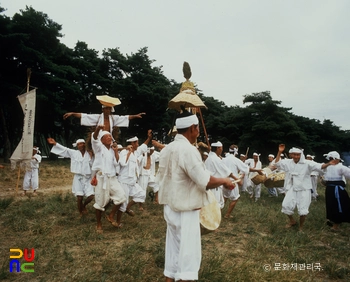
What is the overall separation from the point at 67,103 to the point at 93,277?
24538 mm

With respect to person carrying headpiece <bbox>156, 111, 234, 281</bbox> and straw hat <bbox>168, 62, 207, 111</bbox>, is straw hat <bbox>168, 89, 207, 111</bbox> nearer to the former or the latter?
straw hat <bbox>168, 62, 207, 111</bbox>

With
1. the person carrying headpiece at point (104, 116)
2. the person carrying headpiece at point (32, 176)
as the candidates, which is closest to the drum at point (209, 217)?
the person carrying headpiece at point (104, 116)

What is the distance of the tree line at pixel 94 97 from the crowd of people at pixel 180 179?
754 centimetres

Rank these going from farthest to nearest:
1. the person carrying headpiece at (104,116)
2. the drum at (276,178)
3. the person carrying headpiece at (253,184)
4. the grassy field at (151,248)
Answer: the person carrying headpiece at (253,184) < the drum at (276,178) < the person carrying headpiece at (104,116) < the grassy field at (151,248)

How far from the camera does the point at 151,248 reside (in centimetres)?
510

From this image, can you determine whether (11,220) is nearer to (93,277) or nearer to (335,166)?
(93,277)

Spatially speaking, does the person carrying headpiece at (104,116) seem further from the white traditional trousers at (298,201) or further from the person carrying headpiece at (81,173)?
the white traditional trousers at (298,201)

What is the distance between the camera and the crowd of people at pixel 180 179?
3.00m

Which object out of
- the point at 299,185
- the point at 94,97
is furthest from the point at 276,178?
the point at 94,97

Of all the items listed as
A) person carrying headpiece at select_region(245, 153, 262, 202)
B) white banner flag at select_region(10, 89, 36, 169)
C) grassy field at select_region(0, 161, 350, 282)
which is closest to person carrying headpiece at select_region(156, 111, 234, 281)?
grassy field at select_region(0, 161, 350, 282)

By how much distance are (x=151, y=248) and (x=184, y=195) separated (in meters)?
2.47

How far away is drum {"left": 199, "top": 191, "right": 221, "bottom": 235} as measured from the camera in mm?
3430

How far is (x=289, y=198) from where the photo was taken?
702cm

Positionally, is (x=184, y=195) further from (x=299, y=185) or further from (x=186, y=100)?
(x=299, y=185)
